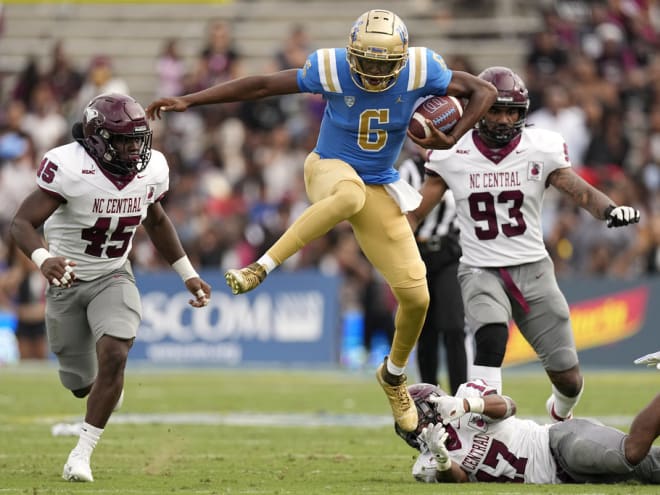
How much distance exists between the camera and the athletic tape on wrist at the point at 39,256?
7.10 meters

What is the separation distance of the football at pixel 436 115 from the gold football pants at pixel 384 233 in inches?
16.8

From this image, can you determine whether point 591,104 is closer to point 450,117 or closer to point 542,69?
point 542,69

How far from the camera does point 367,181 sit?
7.76 m

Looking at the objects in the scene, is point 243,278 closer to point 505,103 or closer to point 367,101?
point 367,101

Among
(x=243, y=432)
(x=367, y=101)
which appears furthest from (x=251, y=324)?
(x=367, y=101)

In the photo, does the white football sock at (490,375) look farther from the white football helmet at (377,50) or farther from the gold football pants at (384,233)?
the white football helmet at (377,50)

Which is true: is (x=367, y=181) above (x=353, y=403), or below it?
above

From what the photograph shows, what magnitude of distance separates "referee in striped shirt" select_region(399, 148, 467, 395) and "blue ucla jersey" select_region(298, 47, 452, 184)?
6.06ft

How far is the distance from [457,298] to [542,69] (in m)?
9.14

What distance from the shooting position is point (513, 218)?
8.10m

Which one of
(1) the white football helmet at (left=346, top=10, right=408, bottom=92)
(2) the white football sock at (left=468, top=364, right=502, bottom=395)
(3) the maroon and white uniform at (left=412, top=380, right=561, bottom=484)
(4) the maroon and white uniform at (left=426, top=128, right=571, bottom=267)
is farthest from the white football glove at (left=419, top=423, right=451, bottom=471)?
(1) the white football helmet at (left=346, top=10, right=408, bottom=92)

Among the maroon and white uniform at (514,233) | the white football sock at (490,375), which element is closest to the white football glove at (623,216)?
the maroon and white uniform at (514,233)

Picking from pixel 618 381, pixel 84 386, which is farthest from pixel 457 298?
pixel 618 381

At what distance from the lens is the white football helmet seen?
736cm
